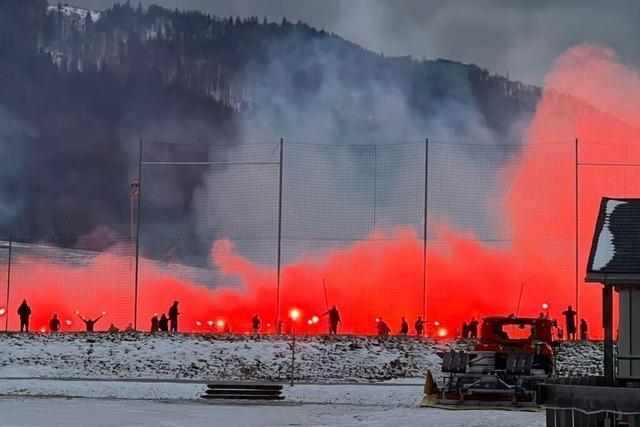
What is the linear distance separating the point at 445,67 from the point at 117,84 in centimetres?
4437

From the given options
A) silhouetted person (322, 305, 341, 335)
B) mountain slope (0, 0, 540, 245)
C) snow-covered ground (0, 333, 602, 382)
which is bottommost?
snow-covered ground (0, 333, 602, 382)

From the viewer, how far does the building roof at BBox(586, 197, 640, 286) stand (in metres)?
23.5

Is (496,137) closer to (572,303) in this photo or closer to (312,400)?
(572,303)

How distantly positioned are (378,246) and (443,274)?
4615 millimetres

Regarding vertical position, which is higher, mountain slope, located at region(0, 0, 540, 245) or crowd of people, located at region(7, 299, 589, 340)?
mountain slope, located at region(0, 0, 540, 245)

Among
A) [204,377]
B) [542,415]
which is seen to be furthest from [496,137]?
[542,415]

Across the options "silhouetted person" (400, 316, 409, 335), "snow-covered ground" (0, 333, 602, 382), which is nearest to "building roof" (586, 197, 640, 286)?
"snow-covered ground" (0, 333, 602, 382)

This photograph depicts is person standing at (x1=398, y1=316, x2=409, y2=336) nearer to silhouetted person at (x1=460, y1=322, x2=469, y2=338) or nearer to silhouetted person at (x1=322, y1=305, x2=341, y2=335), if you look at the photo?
silhouetted person at (x1=460, y1=322, x2=469, y2=338)

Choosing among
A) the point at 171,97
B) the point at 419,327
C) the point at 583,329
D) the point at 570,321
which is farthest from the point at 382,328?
the point at 171,97

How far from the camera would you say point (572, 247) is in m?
48.4

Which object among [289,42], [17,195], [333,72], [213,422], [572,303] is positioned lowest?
[213,422]

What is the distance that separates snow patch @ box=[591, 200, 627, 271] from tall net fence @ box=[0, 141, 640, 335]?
19.0 metres

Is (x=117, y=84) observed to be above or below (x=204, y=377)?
above

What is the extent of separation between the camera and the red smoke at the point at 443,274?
4975cm
